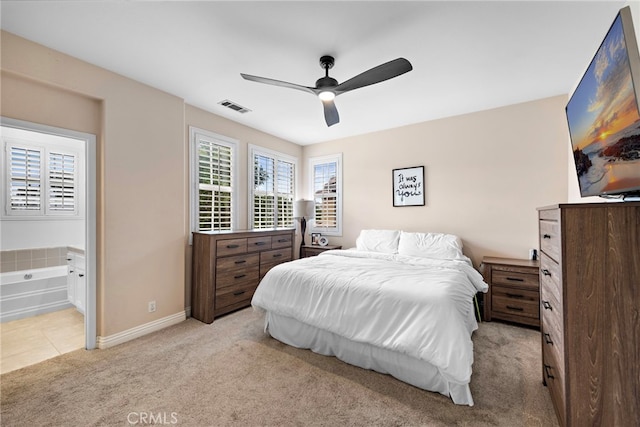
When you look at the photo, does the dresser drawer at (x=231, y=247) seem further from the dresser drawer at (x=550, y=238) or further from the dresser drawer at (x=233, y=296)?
the dresser drawer at (x=550, y=238)

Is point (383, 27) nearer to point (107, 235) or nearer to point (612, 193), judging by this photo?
point (612, 193)

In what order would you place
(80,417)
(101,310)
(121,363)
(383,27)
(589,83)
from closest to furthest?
(589,83) → (80,417) → (383,27) → (121,363) → (101,310)

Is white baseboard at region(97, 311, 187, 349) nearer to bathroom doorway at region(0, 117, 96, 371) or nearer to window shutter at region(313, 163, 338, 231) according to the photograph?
bathroom doorway at region(0, 117, 96, 371)

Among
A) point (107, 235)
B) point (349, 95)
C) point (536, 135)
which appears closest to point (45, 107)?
point (107, 235)

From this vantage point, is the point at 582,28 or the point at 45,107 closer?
the point at 582,28

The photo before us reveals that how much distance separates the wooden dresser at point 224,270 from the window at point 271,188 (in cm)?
76

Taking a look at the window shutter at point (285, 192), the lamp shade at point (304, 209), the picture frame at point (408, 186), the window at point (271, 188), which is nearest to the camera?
the picture frame at point (408, 186)

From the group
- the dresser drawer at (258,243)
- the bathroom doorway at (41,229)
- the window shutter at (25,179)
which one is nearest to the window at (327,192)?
the dresser drawer at (258,243)

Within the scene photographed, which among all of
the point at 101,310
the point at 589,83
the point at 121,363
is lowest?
the point at 121,363

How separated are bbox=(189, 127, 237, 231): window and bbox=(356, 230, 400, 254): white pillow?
2087 mm

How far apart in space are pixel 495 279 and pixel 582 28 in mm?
2479

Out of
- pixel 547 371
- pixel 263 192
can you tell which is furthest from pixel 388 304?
pixel 263 192

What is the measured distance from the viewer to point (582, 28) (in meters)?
2.01

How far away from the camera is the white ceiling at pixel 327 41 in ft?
6.01
